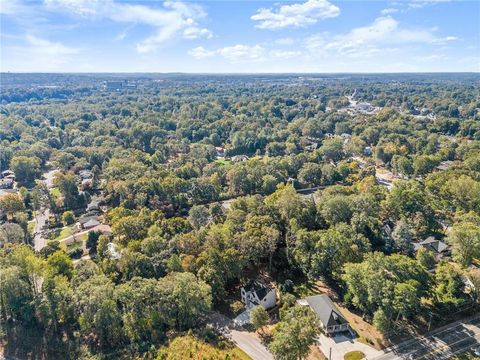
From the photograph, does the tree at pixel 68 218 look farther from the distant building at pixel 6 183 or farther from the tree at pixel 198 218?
the distant building at pixel 6 183

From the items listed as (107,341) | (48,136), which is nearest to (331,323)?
(107,341)

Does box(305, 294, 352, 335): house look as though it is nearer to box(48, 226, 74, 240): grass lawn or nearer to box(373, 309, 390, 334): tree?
box(373, 309, 390, 334): tree

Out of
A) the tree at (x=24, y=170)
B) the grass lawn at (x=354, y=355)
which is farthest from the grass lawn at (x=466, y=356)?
the tree at (x=24, y=170)

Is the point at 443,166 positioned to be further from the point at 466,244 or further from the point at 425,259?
the point at 425,259

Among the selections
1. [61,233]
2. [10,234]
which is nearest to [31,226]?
[61,233]

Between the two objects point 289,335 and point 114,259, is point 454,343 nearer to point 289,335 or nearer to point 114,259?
point 289,335

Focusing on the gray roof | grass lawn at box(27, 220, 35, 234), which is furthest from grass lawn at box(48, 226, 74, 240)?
the gray roof
